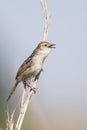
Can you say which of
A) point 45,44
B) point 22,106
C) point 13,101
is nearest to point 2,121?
point 13,101

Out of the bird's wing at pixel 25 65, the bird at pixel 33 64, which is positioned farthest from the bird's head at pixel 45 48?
the bird's wing at pixel 25 65

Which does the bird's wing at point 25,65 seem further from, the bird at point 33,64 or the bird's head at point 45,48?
the bird's head at point 45,48

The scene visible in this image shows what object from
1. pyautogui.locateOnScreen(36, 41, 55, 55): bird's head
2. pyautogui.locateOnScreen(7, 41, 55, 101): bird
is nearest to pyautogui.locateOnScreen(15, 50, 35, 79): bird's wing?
pyautogui.locateOnScreen(7, 41, 55, 101): bird

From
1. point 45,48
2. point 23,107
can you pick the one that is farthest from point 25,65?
point 23,107

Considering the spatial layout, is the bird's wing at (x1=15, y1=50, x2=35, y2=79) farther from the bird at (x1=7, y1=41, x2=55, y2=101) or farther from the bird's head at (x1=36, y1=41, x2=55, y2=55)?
the bird's head at (x1=36, y1=41, x2=55, y2=55)

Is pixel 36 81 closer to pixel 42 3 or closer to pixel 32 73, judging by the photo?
pixel 42 3

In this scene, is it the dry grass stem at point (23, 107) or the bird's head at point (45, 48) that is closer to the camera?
the dry grass stem at point (23, 107)

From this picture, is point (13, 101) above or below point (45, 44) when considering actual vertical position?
below

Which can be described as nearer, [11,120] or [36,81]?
[11,120]
